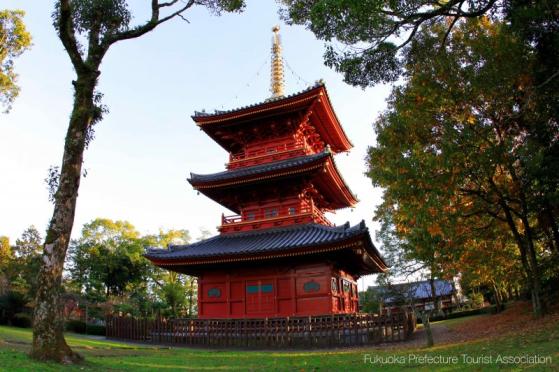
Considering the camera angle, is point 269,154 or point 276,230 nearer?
point 276,230

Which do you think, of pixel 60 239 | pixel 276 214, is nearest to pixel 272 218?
pixel 276 214

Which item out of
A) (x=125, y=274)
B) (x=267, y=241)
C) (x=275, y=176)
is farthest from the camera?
(x=125, y=274)

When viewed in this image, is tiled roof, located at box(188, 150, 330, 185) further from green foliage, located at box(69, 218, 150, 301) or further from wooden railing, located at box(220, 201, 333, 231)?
green foliage, located at box(69, 218, 150, 301)

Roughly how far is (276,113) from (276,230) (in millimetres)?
6516

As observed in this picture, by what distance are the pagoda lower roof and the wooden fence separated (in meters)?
2.87

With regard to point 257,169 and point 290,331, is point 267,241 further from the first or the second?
point 290,331

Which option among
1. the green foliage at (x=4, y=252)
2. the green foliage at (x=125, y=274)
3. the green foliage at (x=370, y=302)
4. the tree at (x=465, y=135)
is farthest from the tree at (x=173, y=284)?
the tree at (x=465, y=135)

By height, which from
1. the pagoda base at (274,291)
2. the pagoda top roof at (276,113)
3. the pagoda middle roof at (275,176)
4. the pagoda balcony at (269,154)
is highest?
the pagoda top roof at (276,113)

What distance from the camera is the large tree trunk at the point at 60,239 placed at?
29.0ft

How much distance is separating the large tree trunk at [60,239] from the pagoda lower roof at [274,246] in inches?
422

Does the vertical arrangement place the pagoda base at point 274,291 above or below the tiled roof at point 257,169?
below

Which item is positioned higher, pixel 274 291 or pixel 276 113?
pixel 276 113

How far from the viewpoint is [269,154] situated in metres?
23.7

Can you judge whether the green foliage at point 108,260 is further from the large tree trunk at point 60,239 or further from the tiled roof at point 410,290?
the large tree trunk at point 60,239
